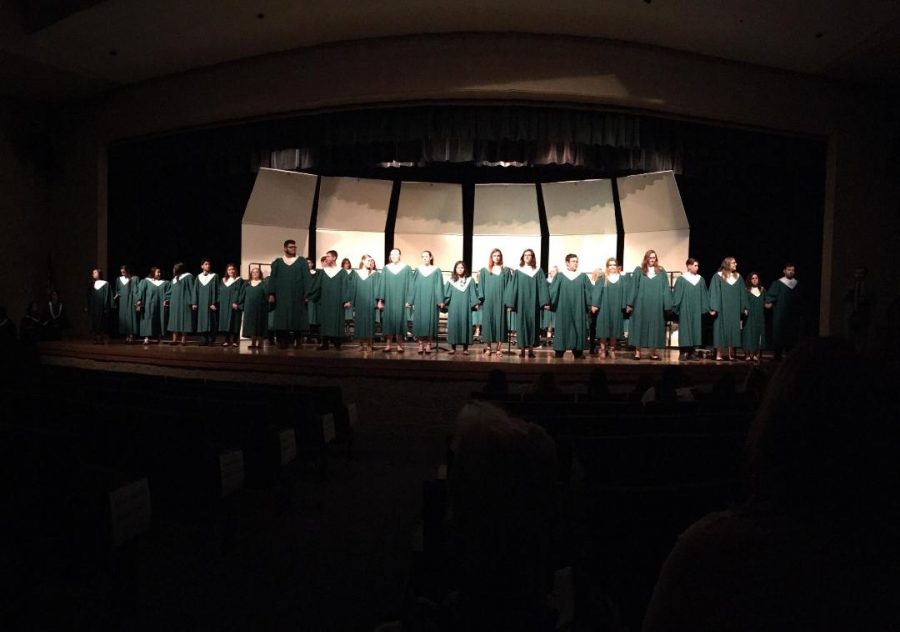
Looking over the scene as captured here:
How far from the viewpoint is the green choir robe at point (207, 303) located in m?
10.3

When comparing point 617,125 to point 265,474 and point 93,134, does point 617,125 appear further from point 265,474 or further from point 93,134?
point 93,134

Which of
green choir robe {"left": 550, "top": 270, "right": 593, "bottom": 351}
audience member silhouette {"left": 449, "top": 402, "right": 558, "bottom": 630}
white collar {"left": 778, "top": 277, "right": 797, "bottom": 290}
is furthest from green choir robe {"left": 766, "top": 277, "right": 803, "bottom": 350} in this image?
audience member silhouette {"left": 449, "top": 402, "right": 558, "bottom": 630}

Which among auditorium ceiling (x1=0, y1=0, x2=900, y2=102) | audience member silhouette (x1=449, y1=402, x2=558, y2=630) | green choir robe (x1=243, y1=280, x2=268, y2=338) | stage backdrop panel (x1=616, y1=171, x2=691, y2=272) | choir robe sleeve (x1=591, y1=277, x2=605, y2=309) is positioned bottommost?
audience member silhouette (x1=449, y1=402, x2=558, y2=630)

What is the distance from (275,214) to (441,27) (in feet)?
17.0

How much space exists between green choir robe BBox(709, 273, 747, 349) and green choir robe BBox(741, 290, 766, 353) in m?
0.20

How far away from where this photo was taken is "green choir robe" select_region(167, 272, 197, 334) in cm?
1040

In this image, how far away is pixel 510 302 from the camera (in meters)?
9.16

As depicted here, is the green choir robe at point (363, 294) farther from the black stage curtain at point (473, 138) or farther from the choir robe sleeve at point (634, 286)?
the choir robe sleeve at point (634, 286)

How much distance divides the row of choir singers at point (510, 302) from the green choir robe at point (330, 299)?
2 centimetres

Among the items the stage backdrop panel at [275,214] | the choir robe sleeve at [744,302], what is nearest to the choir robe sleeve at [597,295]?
the choir robe sleeve at [744,302]

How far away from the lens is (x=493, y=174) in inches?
516

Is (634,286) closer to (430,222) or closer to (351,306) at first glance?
(351,306)

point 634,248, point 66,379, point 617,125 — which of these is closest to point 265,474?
point 66,379

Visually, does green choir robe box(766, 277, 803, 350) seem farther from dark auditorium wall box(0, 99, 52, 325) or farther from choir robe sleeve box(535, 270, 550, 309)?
dark auditorium wall box(0, 99, 52, 325)
